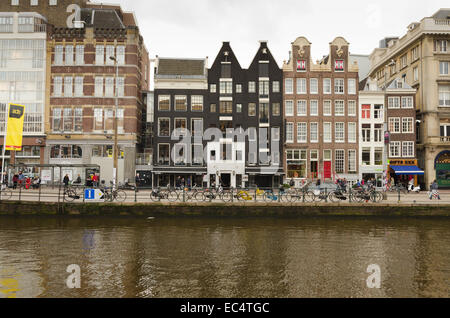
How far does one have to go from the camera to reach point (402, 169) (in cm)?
4159

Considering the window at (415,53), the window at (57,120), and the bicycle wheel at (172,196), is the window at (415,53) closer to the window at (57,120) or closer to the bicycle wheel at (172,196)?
the bicycle wheel at (172,196)

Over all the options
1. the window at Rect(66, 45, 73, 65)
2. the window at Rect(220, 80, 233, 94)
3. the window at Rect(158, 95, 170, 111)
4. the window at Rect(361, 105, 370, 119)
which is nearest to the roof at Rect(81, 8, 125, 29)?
the window at Rect(66, 45, 73, 65)

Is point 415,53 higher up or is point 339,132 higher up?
point 415,53

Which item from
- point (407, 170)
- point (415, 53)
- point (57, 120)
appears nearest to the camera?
point (407, 170)

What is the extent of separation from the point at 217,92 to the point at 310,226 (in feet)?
92.9

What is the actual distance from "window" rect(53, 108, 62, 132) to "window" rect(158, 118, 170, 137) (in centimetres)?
1279

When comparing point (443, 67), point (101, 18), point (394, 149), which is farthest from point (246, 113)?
point (443, 67)

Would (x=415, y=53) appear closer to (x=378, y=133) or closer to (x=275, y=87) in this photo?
(x=378, y=133)

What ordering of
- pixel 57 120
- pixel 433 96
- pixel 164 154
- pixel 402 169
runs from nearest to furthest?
pixel 402 169, pixel 57 120, pixel 433 96, pixel 164 154

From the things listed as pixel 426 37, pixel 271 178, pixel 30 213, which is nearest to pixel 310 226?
pixel 30 213

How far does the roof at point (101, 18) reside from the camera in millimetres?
44062

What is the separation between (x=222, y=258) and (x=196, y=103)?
33.8m

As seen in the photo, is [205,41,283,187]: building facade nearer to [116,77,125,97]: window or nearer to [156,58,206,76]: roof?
[156,58,206,76]: roof
